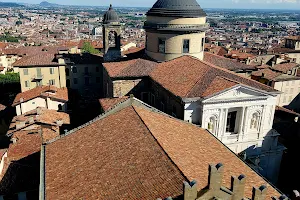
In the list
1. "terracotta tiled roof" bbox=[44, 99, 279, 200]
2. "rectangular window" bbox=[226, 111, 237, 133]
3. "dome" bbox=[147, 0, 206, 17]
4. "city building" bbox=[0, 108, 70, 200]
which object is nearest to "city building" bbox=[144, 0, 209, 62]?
"dome" bbox=[147, 0, 206, 17]

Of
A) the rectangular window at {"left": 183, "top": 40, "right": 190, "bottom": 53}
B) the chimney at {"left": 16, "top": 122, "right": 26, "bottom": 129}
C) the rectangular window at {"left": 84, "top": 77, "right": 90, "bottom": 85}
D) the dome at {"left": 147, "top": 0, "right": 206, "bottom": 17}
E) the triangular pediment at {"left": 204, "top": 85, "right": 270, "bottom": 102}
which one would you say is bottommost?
the rectangular window at {"left": 84, "top": 77, "right": 90, "bottom": 85}

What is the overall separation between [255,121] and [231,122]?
78.2 inches

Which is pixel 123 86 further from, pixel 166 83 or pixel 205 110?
pixel 205 110

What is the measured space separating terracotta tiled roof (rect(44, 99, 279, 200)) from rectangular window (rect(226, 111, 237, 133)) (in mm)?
6012

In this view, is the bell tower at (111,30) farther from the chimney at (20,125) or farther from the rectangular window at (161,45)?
the chimney at (20,125)

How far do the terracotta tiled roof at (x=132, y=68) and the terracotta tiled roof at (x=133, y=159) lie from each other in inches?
416

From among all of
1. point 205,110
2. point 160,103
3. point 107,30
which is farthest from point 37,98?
point 205,110

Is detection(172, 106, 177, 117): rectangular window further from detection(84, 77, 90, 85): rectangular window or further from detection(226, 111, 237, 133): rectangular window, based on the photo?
detection(84, 77, 90, 85): rectangular window

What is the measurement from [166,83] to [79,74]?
92.8ft

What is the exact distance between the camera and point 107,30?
137ft

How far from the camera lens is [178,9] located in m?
32.5

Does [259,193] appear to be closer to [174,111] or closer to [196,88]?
[196,88]

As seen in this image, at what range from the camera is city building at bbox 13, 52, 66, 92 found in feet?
164

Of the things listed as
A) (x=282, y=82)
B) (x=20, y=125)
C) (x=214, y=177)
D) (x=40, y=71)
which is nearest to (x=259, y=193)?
(x=214, y=177)
